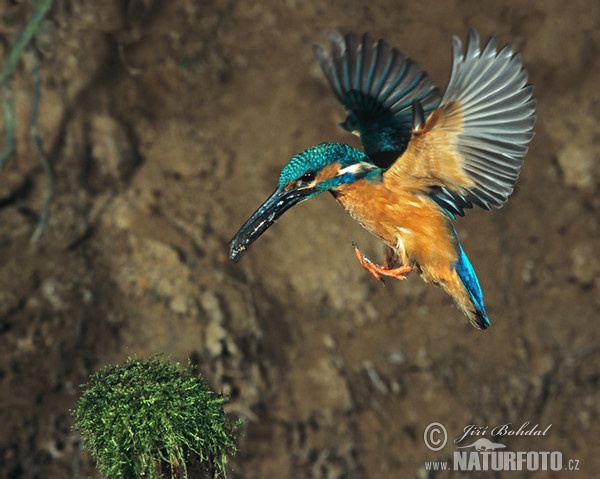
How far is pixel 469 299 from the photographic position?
3.49m

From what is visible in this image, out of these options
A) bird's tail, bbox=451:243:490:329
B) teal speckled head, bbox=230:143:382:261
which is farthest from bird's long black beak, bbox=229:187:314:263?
bird's tail, bbox=451:243:490:329

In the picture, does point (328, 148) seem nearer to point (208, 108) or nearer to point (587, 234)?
point (208, 108)

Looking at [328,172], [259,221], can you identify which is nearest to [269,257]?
[328,172]

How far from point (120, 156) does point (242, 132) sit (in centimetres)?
94

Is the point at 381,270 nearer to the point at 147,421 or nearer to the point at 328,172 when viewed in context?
the point at 328,172

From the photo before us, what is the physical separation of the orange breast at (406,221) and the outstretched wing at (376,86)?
0.71 m

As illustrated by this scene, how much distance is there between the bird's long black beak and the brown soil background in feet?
10.9

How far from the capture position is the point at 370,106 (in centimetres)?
416

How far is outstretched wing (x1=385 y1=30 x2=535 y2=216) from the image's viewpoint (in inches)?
124

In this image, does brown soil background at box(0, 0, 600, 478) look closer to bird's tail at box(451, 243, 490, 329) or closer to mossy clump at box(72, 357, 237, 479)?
bird's tail at box(451, 243, 490, 329)

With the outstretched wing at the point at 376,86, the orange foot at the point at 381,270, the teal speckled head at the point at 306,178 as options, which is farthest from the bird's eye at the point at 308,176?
the outstretched wing at the point at 376,86

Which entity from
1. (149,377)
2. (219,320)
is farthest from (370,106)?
(219,320)

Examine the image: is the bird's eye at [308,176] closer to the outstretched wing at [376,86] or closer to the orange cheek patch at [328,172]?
the orange cheek patch at [328,172]

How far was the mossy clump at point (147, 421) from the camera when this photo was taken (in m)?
2.78
